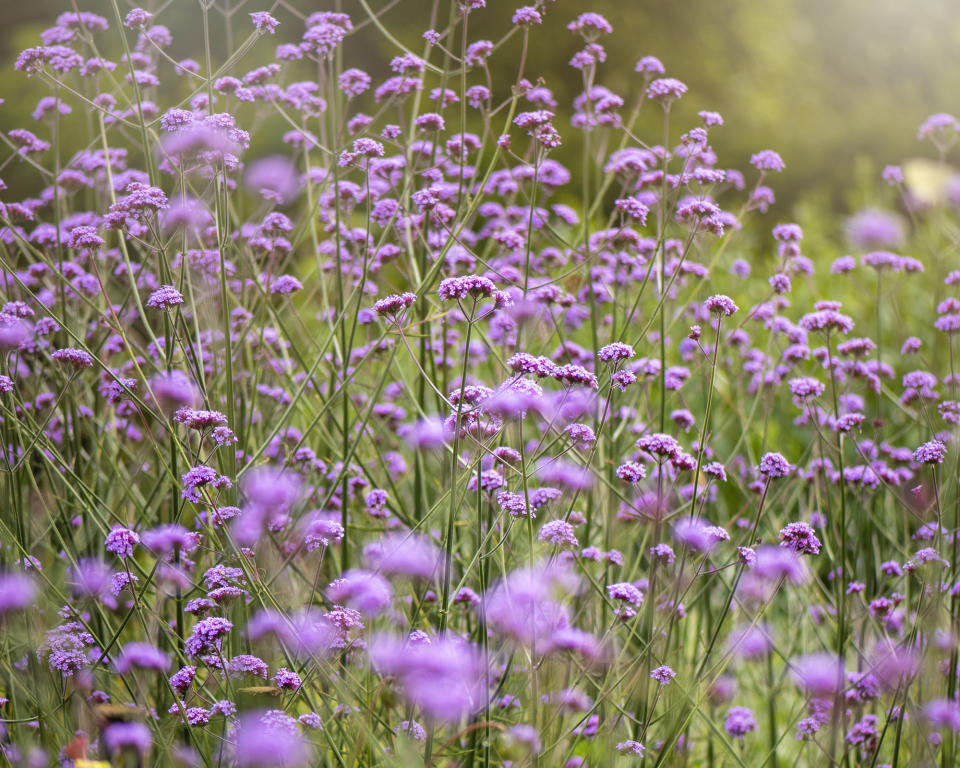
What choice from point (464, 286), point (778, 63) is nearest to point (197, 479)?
point (464, 286)

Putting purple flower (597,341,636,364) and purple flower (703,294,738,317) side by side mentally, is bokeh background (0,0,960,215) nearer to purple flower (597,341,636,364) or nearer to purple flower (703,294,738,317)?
purple flower (703,294,738,317)

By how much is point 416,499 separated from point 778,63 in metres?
10.5

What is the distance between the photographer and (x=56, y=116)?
2975mm

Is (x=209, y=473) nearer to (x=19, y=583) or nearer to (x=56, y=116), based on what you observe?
(x=19, y=583)

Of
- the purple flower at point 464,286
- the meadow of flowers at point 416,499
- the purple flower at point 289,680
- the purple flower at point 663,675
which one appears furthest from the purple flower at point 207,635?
the purple flower at point 663,675

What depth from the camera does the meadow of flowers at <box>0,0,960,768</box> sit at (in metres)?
1.94

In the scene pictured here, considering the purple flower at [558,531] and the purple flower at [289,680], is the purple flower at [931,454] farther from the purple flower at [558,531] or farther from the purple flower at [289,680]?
the purple flower at [289,680]

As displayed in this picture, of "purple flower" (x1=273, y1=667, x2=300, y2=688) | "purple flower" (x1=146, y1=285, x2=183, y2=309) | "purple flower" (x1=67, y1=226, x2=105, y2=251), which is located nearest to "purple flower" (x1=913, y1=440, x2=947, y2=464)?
"purple flower" (x1=273, y1=667, x2=300, y2=688)

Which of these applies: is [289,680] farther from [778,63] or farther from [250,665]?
[778,63]

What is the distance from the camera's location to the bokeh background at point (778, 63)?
1016 cm

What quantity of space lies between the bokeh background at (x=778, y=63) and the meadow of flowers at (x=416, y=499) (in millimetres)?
6769

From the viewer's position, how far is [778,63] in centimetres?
1172

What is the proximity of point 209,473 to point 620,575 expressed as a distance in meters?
1.45

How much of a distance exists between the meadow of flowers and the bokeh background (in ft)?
22.2
